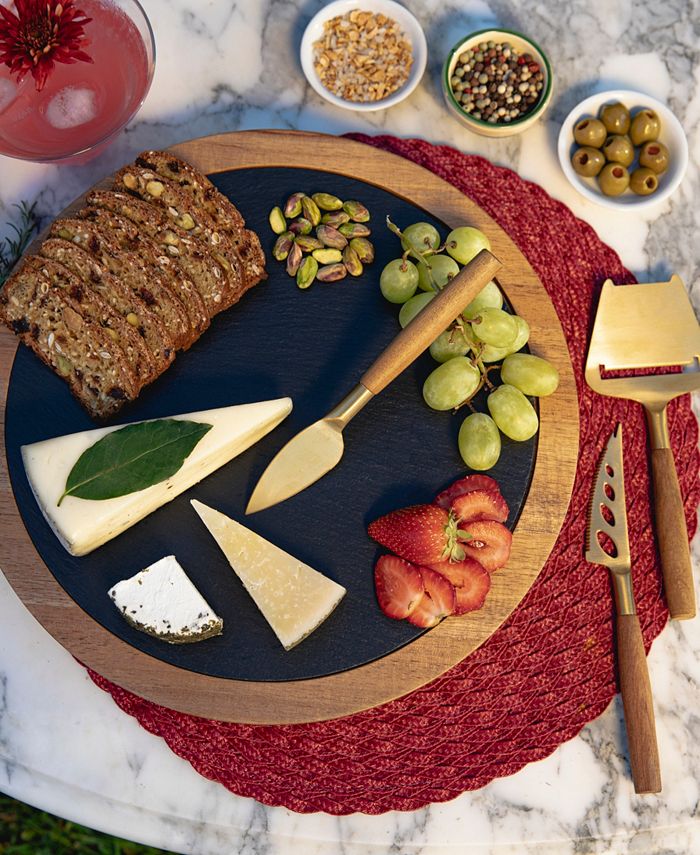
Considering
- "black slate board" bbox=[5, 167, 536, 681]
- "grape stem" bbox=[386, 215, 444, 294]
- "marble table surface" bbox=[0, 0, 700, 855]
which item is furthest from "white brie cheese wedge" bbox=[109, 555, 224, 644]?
"grape stem" bbox=[386, 215, 444, 294]

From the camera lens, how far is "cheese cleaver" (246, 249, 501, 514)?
4.99 ft

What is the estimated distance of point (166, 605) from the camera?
5.06 ft

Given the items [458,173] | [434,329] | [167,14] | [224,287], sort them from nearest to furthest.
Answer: [434,329], [224,287], [458,173], [167,14]

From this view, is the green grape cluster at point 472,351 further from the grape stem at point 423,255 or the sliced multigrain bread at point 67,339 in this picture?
the sliced multigrain bread at point 67,339

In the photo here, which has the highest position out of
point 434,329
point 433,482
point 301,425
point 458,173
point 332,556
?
point 458,173

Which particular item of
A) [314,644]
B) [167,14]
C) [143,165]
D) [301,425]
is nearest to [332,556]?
[314,644]

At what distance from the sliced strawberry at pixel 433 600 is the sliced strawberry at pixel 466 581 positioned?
1 cm

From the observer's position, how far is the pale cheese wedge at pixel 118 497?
1517 millimetres

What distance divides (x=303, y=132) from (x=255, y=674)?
1.13 m

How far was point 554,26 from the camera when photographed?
77.4 inches

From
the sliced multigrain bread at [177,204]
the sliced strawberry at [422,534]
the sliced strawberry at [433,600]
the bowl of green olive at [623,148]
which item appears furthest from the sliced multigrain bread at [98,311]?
the bowl of green olive at [623,148]

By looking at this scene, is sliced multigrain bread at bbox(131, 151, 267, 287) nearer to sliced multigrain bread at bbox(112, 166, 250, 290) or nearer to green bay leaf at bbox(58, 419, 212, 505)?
sliced multigrain bread at bbox(112, 166, 250, 290)

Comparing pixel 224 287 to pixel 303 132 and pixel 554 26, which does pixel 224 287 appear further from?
pixel 554 26

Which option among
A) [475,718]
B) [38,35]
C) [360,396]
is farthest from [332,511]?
[38,35]
